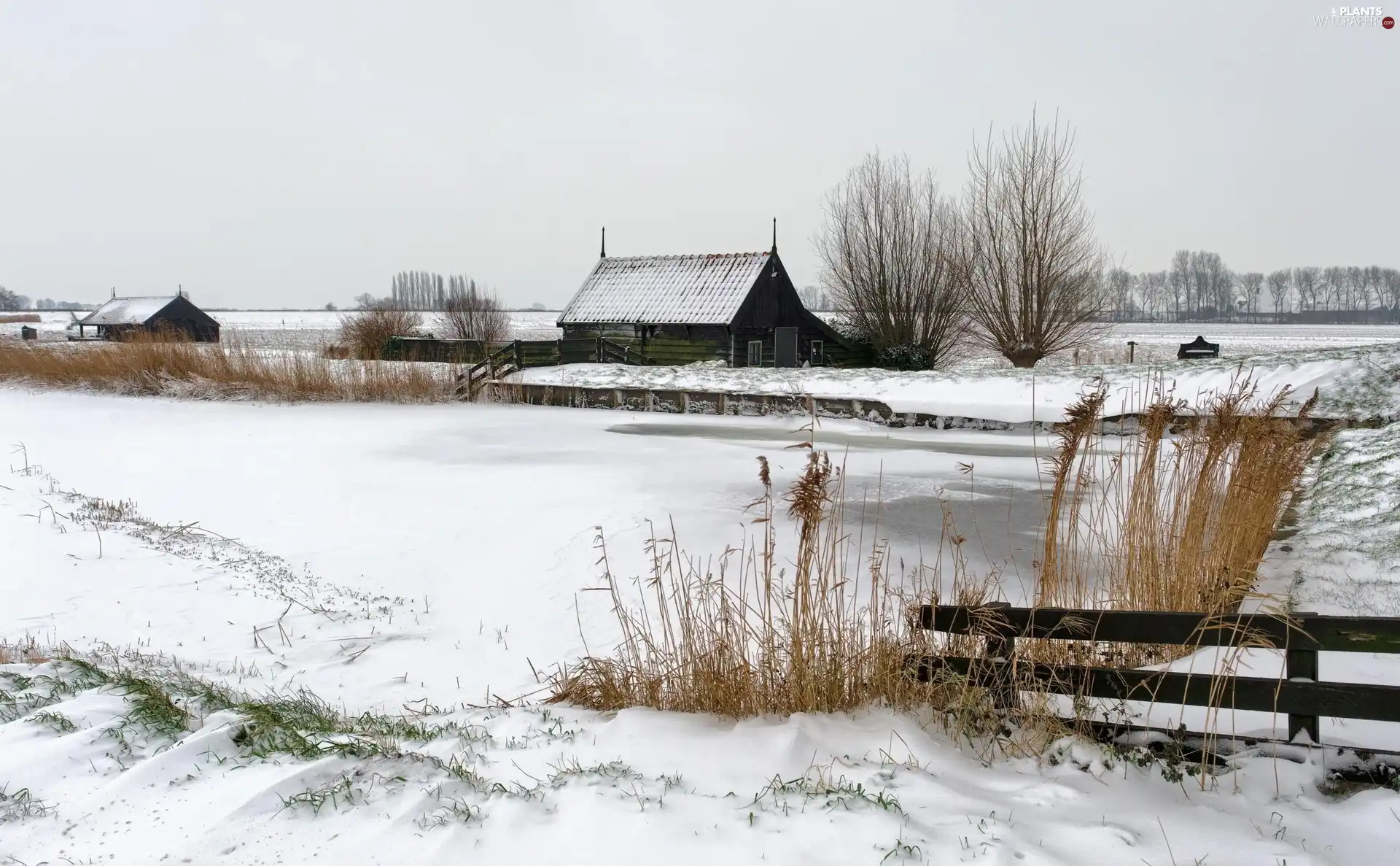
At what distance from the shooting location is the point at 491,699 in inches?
180

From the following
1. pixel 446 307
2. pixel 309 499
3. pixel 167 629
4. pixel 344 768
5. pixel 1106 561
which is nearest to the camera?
pixel 344 768

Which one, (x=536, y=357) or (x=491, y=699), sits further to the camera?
(x=536, y=357)

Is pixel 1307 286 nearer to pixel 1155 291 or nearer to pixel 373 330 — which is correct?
pixel 1155 291

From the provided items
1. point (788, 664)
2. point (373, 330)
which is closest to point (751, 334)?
point (373, 330)

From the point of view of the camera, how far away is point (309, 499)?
344 inches

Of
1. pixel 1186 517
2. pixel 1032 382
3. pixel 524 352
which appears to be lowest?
pixel 1186 517

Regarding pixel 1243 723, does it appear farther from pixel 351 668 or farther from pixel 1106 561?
pixel 351 668

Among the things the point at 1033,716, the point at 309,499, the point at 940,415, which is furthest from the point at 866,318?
the point at 1033,716

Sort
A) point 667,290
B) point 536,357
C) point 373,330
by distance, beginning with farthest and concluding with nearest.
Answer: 1. point 373,330
2. point 667,290
3. point 536,357

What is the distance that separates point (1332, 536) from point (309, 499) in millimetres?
8814

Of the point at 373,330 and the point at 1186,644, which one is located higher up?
the point at 373,330

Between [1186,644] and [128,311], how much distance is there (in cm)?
5186

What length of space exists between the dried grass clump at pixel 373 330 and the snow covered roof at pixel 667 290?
6.27 metres

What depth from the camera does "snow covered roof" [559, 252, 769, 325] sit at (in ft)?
80.9
